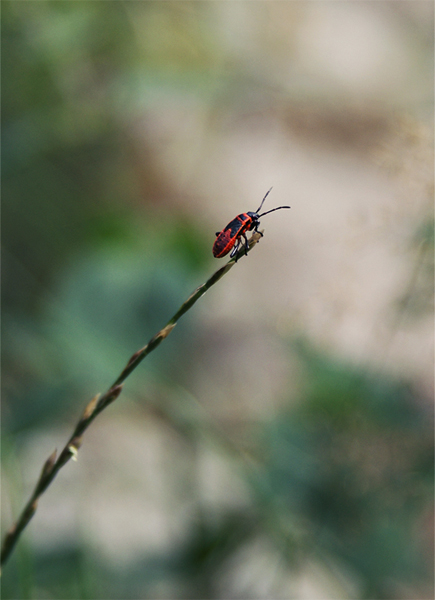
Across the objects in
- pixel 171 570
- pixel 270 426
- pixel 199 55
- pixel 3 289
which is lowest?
pixel 171 570

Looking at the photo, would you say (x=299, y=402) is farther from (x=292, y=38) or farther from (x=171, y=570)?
(x=292, y=38)

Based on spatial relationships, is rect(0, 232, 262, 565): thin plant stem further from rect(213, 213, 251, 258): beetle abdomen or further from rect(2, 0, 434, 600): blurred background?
rect(2, 0, 434, 600): blurred background

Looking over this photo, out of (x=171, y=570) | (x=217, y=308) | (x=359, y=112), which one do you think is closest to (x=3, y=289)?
(x=217, y=308)

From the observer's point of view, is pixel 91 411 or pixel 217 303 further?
pixel 217 303

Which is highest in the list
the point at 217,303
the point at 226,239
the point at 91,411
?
the point at 217,303

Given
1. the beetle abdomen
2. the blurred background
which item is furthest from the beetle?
the blurred background

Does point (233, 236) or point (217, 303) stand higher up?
point (217, 303)

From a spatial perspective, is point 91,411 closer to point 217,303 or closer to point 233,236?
point 233,236

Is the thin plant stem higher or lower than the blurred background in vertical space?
lower

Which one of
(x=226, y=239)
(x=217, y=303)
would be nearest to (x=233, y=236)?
(x=226, y=239)
